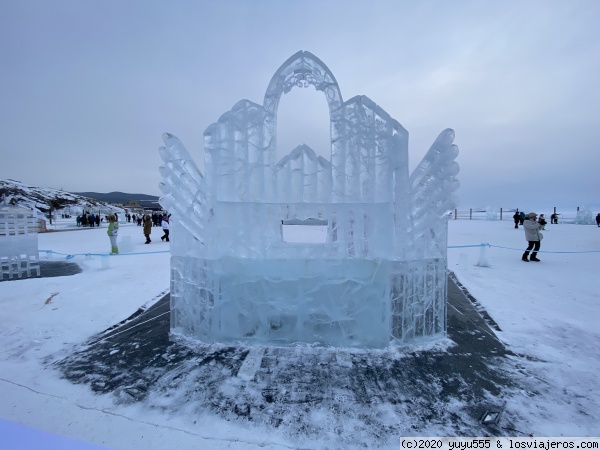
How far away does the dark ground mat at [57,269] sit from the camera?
769cm

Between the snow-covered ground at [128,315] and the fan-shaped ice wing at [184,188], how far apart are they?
213 centimetres

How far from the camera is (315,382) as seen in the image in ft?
9.44

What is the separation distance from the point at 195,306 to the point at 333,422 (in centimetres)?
237

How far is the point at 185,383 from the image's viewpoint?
2.88 metres

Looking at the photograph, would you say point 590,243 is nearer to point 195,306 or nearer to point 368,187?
point 368,187

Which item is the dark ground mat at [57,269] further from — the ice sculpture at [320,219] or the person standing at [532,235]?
the person standing at [532,235]

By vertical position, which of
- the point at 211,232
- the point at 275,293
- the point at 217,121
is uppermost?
the point at 217,121

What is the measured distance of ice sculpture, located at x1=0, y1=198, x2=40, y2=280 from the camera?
7605 mm

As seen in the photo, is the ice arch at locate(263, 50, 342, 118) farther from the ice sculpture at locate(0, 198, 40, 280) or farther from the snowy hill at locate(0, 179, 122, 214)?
the snowy hill at locate(0, 179, 122, 214)

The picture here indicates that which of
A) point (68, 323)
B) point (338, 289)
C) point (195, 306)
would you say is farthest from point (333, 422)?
point (68, 323)

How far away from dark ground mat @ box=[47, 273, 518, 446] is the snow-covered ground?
0.18 m

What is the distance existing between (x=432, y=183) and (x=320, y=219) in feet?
5.18

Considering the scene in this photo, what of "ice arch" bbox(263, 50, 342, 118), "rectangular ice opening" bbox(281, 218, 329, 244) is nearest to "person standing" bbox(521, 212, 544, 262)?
"rectangular ice opening" bbox(281, 218, 329, 244)

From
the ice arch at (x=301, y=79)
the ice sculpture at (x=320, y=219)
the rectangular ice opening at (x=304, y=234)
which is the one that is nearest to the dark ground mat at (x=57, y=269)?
the rectangular ice opening at (x=304, y=234)
